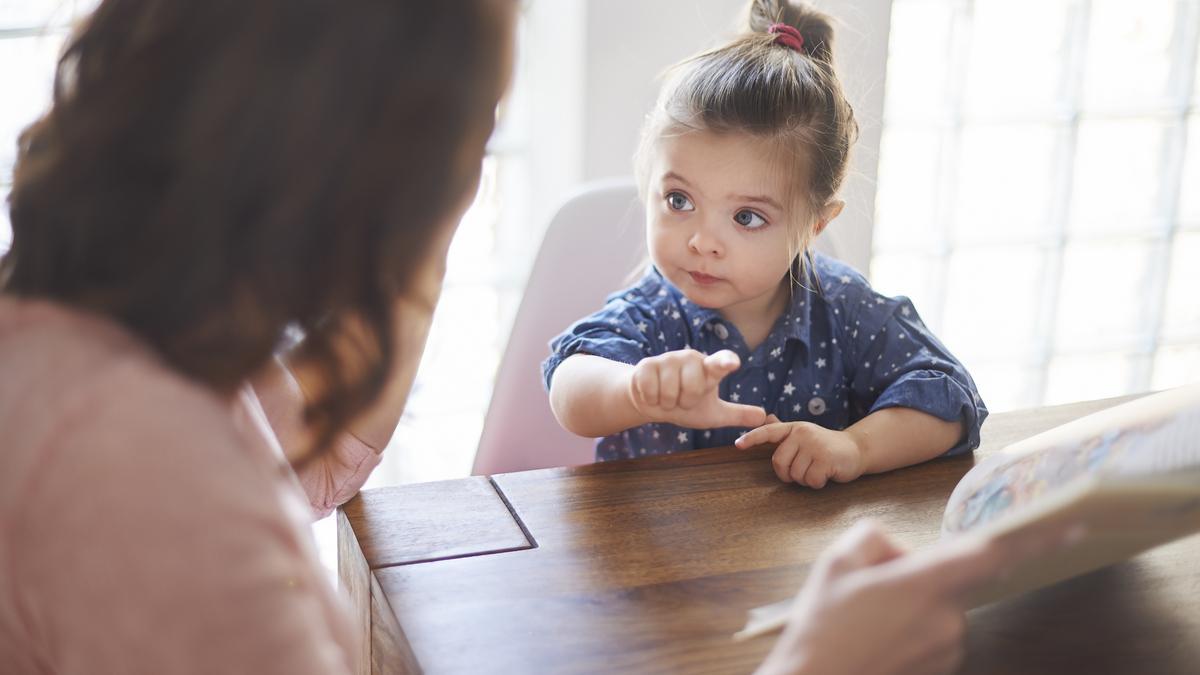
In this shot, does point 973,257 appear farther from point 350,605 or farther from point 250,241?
point 250,241

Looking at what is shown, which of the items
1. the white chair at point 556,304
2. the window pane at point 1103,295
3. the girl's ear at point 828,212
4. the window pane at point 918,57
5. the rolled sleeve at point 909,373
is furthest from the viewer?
the window pane at point 1103,295

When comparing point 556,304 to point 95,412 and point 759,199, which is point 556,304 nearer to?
point 759,199

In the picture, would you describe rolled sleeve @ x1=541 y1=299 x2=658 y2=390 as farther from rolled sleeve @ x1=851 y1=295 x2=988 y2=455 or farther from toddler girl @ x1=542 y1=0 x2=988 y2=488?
rolled sleeve @ x1=851 y1=295 x2=988 y2=455

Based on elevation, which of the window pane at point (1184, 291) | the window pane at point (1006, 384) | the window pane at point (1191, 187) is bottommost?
the window pane at point (1006, 384)

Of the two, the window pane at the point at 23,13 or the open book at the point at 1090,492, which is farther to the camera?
the window pane at the point at 23,13

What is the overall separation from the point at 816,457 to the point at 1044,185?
6.13 feet

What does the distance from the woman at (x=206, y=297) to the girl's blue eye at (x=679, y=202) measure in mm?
640

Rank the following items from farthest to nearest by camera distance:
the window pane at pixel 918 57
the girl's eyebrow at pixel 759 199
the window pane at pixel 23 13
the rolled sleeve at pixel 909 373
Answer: the window pane at pixel 918 57
the window pane at pixel 23 13
the girl's eyebrow at pixel 759 199
the rolled sleeve at pixel 909 373

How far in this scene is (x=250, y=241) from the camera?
20.3 inches

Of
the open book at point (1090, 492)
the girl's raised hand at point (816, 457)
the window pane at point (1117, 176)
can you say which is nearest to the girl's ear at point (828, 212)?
the girl's raised hand at point (816, 457)

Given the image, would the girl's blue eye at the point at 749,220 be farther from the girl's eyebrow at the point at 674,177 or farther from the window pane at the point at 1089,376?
the window pane at the point at 1089,376

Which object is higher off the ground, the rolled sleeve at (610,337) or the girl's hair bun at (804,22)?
the girl's hair bun at (804,22)

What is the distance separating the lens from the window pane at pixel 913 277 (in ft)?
8.32

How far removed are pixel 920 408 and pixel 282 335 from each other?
70cm
